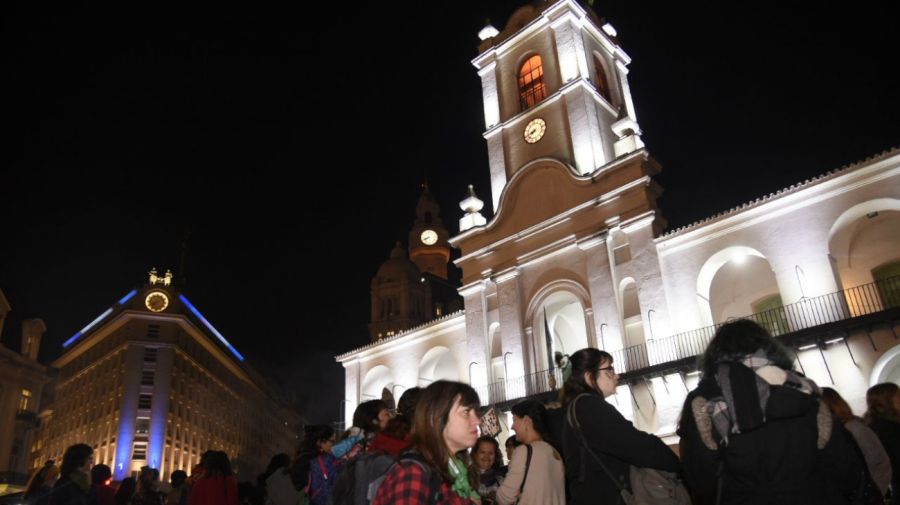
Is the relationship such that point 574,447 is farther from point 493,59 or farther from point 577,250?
point 493,59

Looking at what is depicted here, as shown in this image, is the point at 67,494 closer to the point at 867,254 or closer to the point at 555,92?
the point at 867,254

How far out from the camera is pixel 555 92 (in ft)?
87.6

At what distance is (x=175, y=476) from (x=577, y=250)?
1649 cm

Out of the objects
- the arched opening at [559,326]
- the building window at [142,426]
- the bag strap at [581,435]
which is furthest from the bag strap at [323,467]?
the building window at [142,426]

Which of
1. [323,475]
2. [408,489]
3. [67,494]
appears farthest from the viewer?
[67,494]

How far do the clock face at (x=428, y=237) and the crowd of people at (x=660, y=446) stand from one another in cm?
6146

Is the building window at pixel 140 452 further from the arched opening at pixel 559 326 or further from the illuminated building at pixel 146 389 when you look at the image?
the arched opening at pixel 559 326

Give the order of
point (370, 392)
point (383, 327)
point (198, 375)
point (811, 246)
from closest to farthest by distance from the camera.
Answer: point (811, 246) < point (370, 392) < point (383, 327) < point (198, 375)

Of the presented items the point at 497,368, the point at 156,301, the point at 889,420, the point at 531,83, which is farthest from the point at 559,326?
the point at 156,301

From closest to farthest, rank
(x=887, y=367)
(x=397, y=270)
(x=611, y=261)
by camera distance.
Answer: (x=887, y=367) < (x=611, y=261) < (x=397, y=270)

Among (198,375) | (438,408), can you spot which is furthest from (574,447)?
(198,375)

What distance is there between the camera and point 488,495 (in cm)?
648

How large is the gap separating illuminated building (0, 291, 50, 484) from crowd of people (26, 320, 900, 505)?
39160mm

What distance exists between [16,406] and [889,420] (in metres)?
43.6
